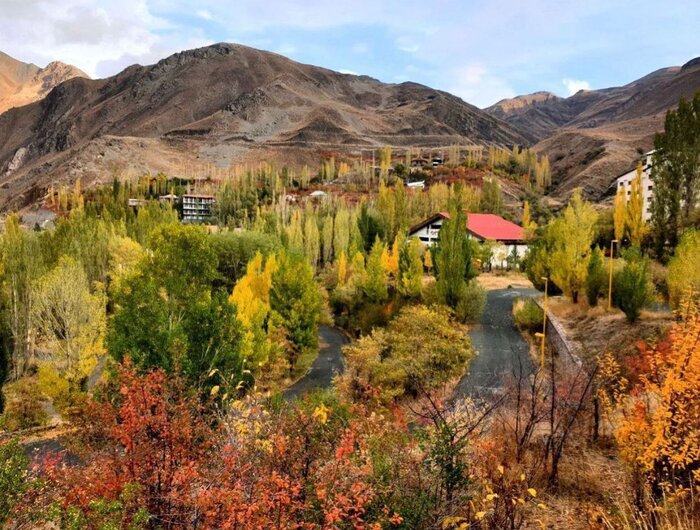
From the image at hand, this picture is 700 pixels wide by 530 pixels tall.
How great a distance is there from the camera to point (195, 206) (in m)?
81.1

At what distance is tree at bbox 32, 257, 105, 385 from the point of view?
18375 millimetres

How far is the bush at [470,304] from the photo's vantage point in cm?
2594

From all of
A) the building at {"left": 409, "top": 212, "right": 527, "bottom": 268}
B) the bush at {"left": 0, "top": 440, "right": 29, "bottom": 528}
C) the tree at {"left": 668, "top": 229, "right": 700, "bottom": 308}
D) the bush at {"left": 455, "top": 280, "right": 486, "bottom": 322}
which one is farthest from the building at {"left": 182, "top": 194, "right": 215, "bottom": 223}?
the bush at {"left": 0, "top": 440, "right": 29, "bottom": 528}

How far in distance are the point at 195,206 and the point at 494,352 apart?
68.1 meters

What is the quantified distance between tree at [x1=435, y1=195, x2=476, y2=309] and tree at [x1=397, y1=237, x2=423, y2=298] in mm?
2534

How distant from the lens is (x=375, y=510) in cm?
712

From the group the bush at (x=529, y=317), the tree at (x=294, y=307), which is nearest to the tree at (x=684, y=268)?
the bush at (x=529, y=317)

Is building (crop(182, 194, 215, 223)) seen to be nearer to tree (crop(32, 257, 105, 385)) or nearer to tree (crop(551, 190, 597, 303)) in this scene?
tree (crop(32, 257, 105, 385))

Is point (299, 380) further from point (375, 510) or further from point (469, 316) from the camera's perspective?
point (375, 510)

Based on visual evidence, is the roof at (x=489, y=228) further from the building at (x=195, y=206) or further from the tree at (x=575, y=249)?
the building at (x=195, y=206)

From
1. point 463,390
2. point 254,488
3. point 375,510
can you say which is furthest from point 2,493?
point 463,390

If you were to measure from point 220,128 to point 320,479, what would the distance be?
176m

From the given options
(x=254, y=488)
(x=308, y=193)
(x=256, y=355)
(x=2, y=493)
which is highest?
(x=308, y=193)

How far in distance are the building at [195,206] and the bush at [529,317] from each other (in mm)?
63216
